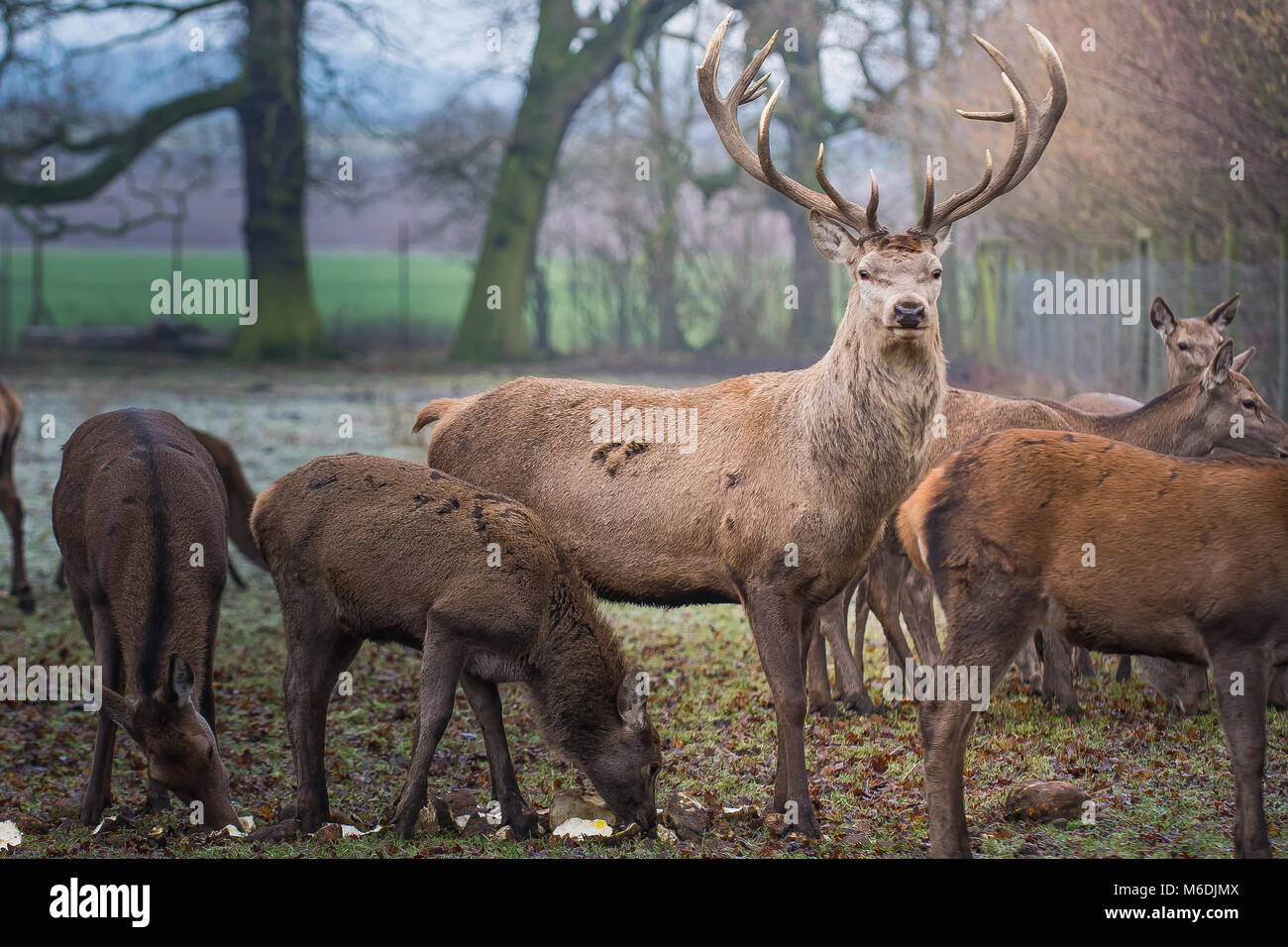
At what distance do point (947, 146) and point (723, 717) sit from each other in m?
13.1

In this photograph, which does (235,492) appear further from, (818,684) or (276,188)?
(276,188)

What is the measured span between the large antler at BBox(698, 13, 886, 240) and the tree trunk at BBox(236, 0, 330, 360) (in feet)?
54.0

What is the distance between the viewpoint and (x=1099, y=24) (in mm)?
13461

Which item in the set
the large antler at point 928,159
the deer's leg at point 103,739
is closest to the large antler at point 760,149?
the large antler at point 928,159

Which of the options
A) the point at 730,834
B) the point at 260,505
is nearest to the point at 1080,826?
the point at 730,834

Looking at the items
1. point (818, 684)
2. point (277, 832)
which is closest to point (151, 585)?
point (277, 832)

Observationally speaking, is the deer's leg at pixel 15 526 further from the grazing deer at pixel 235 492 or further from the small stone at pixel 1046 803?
the small stone at pixel 1046 803

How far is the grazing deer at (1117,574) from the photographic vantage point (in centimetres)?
499

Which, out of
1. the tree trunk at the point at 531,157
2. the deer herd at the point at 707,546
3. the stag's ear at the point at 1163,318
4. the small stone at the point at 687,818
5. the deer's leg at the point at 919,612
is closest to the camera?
the deer herd at the point at 707,546

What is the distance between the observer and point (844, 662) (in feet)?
25.0

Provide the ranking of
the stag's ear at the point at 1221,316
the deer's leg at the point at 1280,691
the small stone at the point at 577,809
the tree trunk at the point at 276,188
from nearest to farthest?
1. the small stone at the point at 577,809
2. the deer's leg at the point at 1280,691
3. the stag's ear at the point at 1221,316
4. the tree trunk at the point at 276,188

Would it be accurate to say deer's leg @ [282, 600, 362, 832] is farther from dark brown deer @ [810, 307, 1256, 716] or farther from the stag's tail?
dark brown deer @ [810, 307, 1256, 716]

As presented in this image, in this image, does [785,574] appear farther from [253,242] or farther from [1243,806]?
[253,242]

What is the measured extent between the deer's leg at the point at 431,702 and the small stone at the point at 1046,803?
239 centimetres
